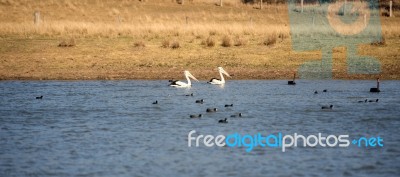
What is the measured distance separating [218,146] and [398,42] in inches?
794

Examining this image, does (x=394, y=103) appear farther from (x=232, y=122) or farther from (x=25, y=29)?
(x=25, y=29)

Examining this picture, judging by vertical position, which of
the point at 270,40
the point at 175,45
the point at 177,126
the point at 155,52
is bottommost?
the point at 177,126

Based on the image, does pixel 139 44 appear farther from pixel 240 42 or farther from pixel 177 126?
pixel 177 126

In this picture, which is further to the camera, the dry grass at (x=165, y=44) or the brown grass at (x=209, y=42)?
the brown grass at (x=209, y=42)

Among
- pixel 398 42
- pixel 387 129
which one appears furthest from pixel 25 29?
pixel 387 129

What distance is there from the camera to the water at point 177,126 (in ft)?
46.5

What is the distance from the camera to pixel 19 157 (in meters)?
15.0

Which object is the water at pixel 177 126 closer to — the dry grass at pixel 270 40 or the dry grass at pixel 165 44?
the dry grass at pixel 165 44

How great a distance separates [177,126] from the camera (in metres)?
18.7

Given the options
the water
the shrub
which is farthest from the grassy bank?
the water

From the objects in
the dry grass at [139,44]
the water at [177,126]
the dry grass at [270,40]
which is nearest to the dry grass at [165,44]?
the dry grass at [139,44]

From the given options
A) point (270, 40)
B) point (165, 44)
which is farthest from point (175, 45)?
point (270, 40)

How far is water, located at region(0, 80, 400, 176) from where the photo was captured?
14.2m

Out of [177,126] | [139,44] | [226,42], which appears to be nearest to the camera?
[177,126]
